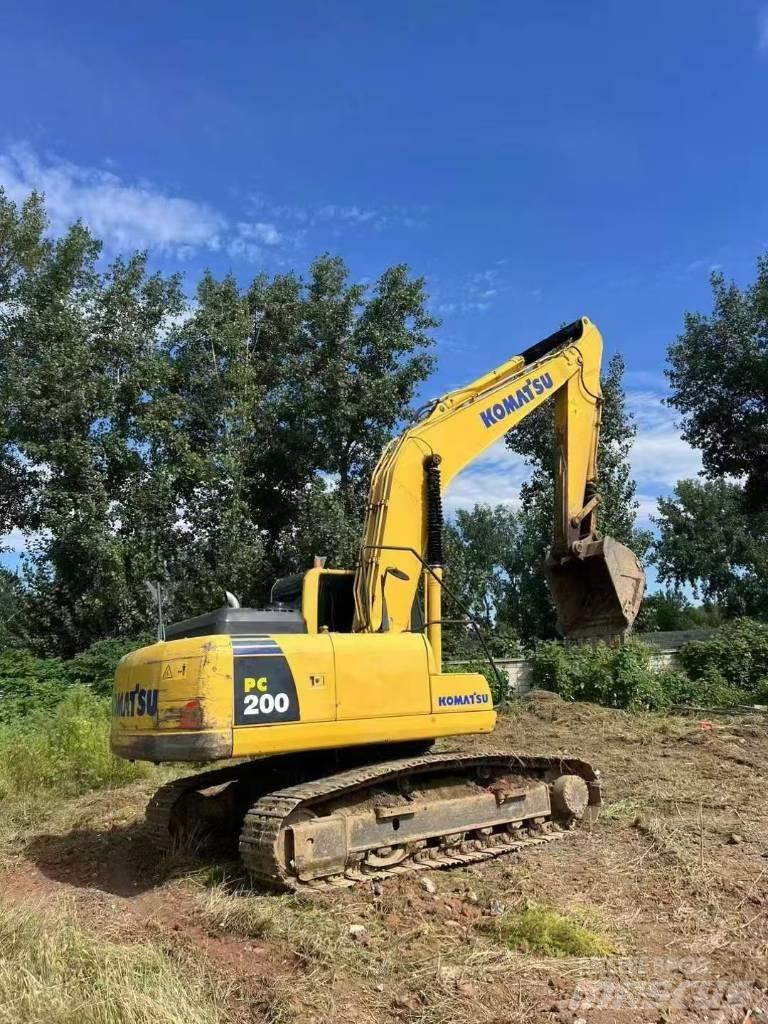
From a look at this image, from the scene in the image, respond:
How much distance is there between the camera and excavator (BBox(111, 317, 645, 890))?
5887mm

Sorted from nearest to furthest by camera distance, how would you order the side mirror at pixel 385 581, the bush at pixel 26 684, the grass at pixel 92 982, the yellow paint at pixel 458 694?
the grass at pixel 92 982 → the yellow paint at pixel 458 694 → the side mirror at pixel 385 581 → the bush at pixel 26 684

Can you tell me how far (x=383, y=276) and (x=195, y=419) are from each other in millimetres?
6389

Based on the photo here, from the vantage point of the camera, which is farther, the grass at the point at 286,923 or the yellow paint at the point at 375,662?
the yellow paint at the point at 375,662

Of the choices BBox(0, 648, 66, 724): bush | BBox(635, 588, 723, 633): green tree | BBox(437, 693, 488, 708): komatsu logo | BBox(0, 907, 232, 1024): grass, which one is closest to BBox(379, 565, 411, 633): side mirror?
BBox(437, 693, 488, 708): komatsu logo

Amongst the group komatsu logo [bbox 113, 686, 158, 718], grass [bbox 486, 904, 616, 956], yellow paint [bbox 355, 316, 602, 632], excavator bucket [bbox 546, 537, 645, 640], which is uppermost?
yellow paint [bbox 355, 316, 602, 632]

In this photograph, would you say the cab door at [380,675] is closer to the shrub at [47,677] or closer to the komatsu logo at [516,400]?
the komatsu logo at [516,400]

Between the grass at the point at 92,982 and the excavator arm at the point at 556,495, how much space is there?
315cm

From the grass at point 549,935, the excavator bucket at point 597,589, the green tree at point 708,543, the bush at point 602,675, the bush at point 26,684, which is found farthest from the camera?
the green tree at point 708,543

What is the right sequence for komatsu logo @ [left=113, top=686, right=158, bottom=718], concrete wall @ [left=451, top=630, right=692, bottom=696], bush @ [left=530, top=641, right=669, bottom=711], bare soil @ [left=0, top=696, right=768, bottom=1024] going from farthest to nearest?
concrete wall @ [left=451, top=630, right=692, bottom=696] → bush @ [left=530, top=641, right=669, bottom=711] → komatsu logo @ [left=113, top=686, right=158, bottom=718] → bare soil @ [left=0, top=696, right=768, bottom=1024]

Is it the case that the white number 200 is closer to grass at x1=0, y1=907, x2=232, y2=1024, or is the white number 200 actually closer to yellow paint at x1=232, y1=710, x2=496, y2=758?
yellow paint at x1=232, y1=710, x2=496, y2=758

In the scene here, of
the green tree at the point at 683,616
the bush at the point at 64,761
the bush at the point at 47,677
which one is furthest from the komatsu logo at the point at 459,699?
the green tree at the point at 683,616

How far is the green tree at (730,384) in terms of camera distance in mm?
25016

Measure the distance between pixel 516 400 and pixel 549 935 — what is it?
5224 mm

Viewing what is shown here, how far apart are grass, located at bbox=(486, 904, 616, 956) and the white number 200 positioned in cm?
199
